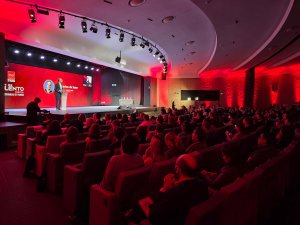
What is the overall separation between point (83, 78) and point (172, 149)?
513 inches

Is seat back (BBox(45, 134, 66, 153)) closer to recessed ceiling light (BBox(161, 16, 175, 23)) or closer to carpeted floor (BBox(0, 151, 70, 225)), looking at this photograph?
carpeted floor (BBox(0, 151, 70, 225))

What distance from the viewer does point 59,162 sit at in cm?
355

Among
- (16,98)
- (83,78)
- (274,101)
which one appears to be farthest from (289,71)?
(16,98)

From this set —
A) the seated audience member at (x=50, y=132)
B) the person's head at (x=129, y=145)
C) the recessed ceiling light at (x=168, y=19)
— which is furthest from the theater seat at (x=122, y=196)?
the recessed ceiling light at (x=168, y=19)

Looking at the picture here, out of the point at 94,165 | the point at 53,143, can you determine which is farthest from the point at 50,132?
the point at 94,165

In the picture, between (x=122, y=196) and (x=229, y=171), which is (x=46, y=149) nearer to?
(x=122, y=196)

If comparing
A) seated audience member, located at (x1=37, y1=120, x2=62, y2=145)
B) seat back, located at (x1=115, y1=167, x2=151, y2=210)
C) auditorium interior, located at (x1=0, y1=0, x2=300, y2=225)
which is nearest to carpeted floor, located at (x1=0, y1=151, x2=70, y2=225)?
auditorium interior, located at (x1=0, y1=0, x2=300, y2=225)

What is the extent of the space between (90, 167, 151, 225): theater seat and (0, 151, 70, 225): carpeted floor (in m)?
0.76

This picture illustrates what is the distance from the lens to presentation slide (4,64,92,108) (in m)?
10.6

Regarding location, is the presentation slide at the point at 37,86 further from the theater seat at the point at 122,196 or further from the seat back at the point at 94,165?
the theater seat at the point at 122,196

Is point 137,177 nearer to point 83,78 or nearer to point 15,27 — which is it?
point 15,27

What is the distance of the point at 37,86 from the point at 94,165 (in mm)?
10288

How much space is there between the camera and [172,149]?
10.5 feet

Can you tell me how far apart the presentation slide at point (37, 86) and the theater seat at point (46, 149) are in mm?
7579
